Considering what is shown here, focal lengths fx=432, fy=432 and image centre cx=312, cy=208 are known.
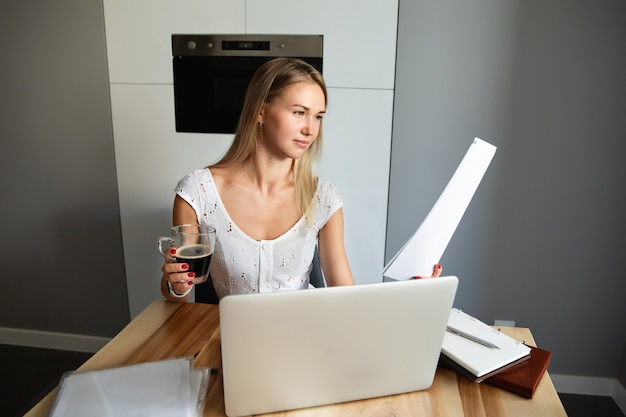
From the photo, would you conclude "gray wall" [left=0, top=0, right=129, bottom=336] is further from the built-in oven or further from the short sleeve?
the short sleeve

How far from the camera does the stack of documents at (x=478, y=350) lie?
0.79m

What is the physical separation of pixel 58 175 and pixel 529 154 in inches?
91.0

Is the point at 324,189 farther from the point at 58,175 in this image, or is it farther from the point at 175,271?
the point at 58,175

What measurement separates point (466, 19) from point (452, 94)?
32cm

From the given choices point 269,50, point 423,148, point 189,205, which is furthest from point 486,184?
point 189,205

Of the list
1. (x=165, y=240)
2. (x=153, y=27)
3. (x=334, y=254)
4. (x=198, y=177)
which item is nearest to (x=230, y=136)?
(x=153, y=27)

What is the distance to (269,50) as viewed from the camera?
1948 mm

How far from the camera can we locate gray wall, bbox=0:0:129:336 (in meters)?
2.08

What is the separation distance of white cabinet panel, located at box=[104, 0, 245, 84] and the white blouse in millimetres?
879

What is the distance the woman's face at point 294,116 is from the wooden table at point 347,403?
574mm

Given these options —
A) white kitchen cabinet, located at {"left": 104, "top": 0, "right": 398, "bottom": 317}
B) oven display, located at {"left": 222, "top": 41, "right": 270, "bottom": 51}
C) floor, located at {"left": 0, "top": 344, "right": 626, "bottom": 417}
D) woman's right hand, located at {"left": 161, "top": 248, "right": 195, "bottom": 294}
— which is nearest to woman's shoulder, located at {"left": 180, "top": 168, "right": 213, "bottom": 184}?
woman's right hand, located at {"left": 161, "top": 248, "right": 195, "bottom": 294}

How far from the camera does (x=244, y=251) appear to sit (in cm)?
134

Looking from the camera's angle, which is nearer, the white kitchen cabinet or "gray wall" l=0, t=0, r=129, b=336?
the white kitchen cabinet

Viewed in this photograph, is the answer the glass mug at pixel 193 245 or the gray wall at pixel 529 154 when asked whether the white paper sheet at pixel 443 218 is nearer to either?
the glass mug at pixel 193 245
